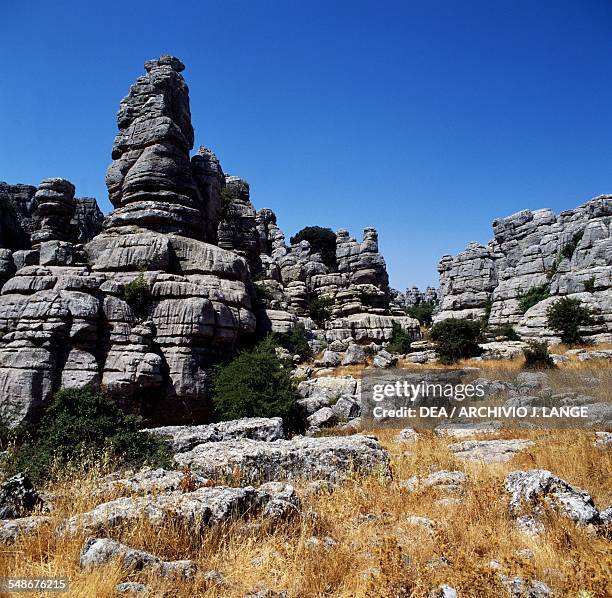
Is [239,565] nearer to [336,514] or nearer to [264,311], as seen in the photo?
[336,514]

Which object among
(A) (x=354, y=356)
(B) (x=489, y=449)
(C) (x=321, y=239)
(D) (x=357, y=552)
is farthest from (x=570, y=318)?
(C) (x=321, y=239)

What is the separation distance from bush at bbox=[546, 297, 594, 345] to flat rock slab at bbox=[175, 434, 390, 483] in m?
23.5

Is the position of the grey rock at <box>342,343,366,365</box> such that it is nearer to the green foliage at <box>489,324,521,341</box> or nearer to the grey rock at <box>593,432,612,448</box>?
the green foliage at <box>489,324,521,341</box>

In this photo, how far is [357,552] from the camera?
388 cm

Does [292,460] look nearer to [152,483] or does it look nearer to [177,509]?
[152,483]

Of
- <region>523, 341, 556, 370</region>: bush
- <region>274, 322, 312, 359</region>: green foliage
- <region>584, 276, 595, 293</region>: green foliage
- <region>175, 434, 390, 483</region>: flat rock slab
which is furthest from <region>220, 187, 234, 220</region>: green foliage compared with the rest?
<region>175, 434, 390, 483</region>: flat rock slab

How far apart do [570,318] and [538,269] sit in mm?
12613

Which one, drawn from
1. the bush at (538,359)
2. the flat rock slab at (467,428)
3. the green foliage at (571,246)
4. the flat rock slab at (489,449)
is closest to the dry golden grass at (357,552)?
the flat rock slab at (489,449)

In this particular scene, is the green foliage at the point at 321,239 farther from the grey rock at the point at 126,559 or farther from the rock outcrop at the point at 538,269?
the grey rock at the point at 126,559

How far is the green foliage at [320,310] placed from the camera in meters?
33.5

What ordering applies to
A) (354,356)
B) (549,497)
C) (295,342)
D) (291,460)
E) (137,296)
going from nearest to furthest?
(549,497), (291,460), (137,296), (354,356), (295,342)

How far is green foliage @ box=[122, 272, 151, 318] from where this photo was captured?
1784 centimetres

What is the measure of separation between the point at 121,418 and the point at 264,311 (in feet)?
49.6

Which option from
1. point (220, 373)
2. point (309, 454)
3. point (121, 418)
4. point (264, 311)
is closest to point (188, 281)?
point (220, 373)
